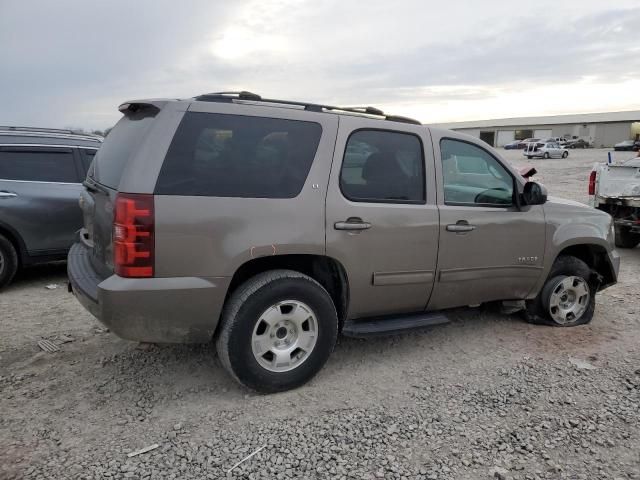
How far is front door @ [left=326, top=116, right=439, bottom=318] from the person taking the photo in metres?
3.50

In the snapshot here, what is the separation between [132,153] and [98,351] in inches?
72.3

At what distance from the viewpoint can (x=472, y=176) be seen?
13.7ft

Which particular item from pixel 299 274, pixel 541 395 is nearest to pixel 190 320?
pixel 299 274

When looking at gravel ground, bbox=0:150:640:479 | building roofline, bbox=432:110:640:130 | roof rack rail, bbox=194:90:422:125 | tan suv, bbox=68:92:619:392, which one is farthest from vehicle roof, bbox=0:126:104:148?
building roofline, bbox=432:110:640:130

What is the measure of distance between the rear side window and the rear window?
0.31 meters

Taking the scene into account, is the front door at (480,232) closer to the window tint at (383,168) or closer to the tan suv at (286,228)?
the tan suv at (286,228)

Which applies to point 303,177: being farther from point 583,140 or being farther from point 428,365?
point 583,140

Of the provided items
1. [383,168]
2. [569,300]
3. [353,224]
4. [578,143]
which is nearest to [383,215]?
[353,224]

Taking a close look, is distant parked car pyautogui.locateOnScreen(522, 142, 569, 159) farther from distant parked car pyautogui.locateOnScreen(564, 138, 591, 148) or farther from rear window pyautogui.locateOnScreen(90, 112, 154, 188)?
rear window pyautogui.locateOnScreen(90, 112, 154, 188)

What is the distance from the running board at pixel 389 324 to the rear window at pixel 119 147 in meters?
1.90

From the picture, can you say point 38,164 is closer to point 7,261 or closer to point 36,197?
point 36,197

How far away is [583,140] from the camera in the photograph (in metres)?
66.8

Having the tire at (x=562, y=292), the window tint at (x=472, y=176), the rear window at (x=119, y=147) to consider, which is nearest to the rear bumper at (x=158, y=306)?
the rear window at (x=119, y=147)

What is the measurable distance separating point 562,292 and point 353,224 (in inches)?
99.4
